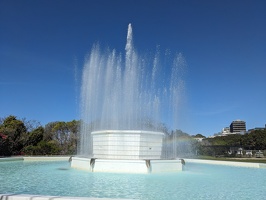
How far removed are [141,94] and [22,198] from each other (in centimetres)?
1219

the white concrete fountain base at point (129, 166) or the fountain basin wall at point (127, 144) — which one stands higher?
the fountain basin wall at point (127, 144)

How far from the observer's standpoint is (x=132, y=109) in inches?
606

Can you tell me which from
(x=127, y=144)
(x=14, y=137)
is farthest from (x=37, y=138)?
(x=127, y=144)

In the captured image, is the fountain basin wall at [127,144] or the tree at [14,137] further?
the tree at [14,137]

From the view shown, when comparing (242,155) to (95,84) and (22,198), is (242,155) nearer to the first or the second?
(95,84)

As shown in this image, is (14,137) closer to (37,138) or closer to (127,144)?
(37,138)

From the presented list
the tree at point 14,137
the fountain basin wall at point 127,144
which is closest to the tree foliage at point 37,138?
the tree at point 14,137

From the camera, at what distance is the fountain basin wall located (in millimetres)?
13133

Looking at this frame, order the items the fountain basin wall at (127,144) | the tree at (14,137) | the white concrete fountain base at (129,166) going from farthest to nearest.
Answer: the tree at (14,137)
the fountain basin wall at (127,144)
the white concrete fountain base at (129,166)

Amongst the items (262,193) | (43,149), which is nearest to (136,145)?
(262,193)

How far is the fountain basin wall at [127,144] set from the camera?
43.1 feet

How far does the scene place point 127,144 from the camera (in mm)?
13141

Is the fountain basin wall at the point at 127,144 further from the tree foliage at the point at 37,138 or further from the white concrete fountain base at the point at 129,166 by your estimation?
the tree foliage at the point at 37,138

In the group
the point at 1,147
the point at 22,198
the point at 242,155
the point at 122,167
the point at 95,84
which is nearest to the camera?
the point at 22,198
